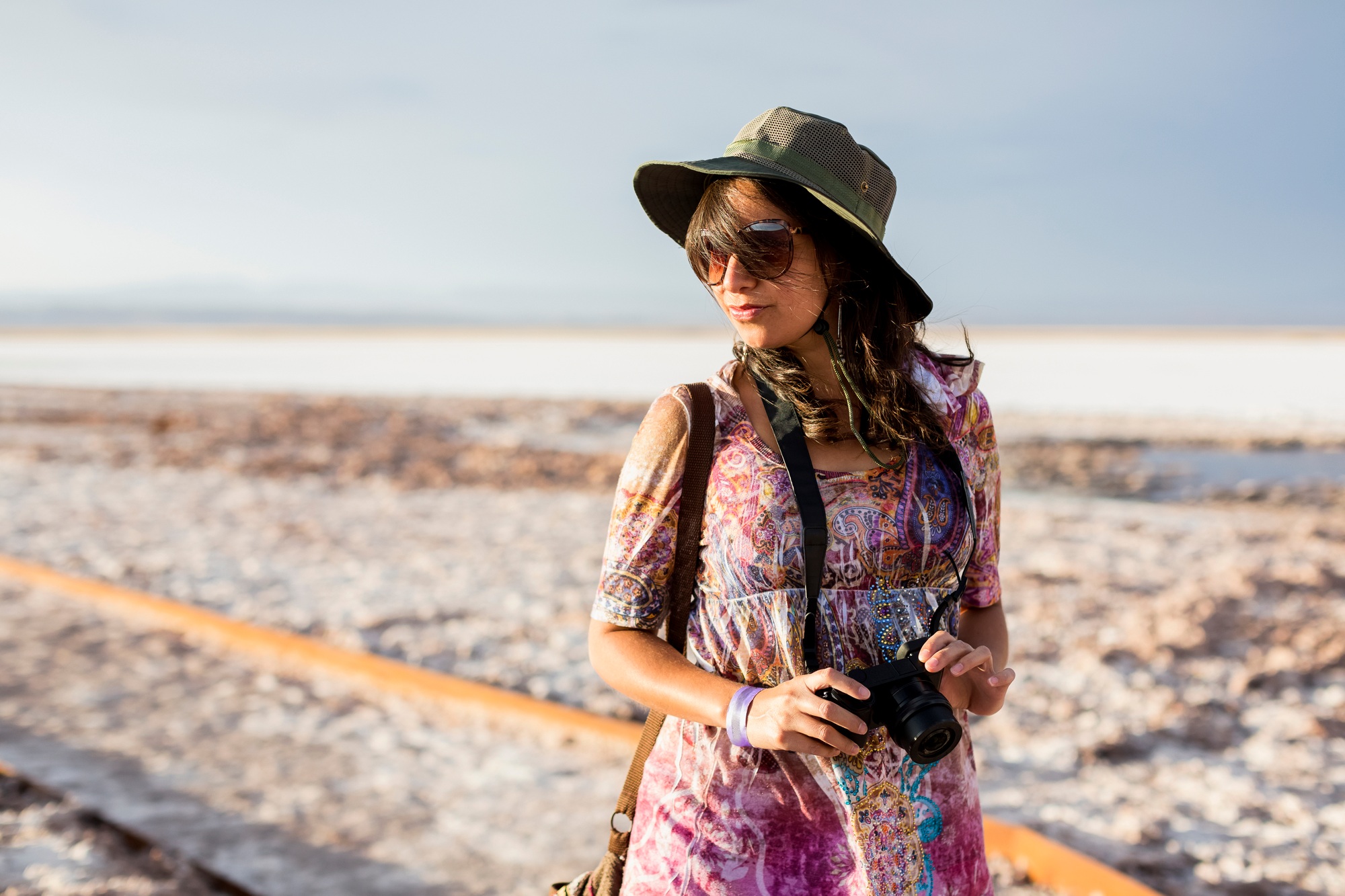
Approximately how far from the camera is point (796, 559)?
1582mm

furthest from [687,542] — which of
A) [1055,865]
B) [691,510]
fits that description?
[1055,865]

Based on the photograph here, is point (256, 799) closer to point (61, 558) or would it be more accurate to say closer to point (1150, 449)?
point (61, 558)

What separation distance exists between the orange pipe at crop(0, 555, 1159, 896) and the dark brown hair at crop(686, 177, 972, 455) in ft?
7.85

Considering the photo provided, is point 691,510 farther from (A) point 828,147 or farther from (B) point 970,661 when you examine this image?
(A) point 828,147

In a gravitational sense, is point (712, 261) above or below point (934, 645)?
above

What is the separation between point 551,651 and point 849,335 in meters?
4.49

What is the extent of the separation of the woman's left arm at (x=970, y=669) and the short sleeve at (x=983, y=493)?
7cm

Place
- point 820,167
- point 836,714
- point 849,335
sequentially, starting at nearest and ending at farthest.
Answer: point 836,714
point 820,167
point 849,335

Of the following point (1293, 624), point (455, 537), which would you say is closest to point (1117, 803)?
point (1293, 624)

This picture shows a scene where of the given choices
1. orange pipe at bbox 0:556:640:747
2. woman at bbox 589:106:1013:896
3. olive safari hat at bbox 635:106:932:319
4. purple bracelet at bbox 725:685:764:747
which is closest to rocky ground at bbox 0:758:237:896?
orange pipe at bbox 0:556:640:747

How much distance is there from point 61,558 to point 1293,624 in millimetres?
8733

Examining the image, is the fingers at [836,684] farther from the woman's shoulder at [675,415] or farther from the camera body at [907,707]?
the woman's shoulder at [675,415]

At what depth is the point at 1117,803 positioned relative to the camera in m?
4.10

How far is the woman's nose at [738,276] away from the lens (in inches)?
64.1
